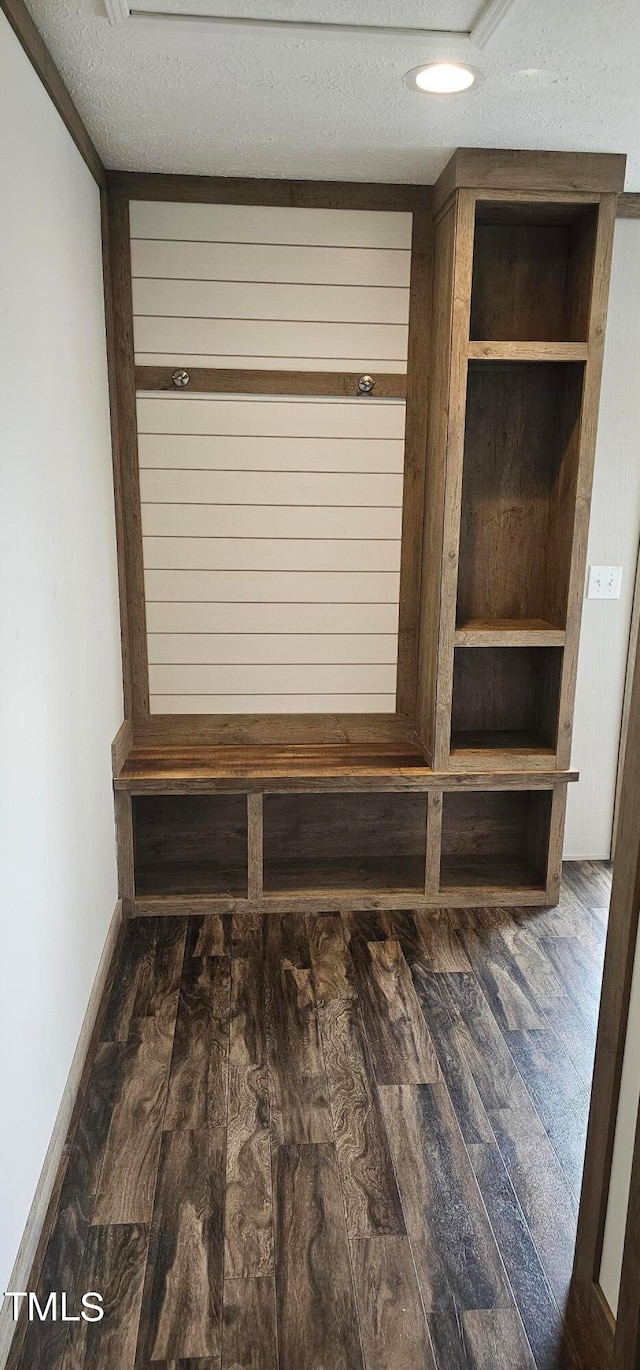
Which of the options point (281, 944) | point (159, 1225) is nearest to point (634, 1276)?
point (159, 1225)

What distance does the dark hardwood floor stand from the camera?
5.59ft

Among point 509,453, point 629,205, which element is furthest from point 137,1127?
point 629,205

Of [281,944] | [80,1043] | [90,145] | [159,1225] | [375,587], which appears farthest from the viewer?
[375,587]

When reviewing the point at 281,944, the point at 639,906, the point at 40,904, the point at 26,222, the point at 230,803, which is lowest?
the point at 281,944

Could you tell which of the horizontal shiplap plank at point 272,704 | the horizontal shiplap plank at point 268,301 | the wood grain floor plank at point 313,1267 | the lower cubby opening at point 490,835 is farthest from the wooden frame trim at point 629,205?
the wood grain floor plank at point 313,1267

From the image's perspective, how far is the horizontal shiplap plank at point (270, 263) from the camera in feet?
10.2

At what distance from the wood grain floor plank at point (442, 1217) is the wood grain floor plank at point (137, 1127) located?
0.55 meters

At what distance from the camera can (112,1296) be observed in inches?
69.3

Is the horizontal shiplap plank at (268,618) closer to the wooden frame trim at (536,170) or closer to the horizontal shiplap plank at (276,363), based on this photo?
the horizontal shiplap plank at (276,363)

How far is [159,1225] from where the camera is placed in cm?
193

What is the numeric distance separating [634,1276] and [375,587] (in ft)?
7.70

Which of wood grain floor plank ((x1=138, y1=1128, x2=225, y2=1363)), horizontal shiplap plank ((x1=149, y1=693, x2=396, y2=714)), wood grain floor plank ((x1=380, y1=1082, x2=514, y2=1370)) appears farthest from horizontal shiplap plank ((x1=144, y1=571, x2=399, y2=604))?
wood grain floor plank ((x1=138, y1=1128, x2=225, y2=1363))

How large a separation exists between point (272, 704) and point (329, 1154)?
5.42 feet

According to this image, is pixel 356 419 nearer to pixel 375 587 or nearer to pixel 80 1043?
pixel 375 587
